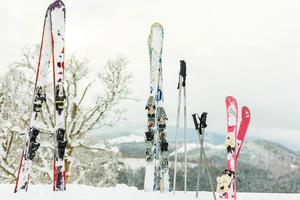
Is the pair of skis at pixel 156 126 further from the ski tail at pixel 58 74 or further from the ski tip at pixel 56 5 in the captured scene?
the ski tip at pixel 56 5

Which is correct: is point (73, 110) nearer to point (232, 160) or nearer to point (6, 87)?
point (6, 87)

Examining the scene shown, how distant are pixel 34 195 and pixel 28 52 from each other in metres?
11.3

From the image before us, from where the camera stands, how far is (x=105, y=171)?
58.3 ft

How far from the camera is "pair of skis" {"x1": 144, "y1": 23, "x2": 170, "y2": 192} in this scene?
7.84m

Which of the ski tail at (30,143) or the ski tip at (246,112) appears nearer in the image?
the ski tail at (30,143)

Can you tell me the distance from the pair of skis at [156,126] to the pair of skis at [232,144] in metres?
1.17

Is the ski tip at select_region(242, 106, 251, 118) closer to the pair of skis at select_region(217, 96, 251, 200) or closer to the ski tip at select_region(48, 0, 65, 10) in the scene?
the pair of skis at select_region(217, 96, 251, 200)

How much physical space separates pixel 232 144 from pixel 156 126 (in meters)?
1.36

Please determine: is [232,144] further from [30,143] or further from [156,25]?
[30,143]

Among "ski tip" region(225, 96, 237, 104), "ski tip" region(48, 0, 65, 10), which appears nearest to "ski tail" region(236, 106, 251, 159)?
"ski tip" region(225, 96, 237, 104)

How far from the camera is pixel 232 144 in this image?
7355mm

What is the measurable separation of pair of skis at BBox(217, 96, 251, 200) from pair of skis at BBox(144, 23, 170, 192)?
117cm

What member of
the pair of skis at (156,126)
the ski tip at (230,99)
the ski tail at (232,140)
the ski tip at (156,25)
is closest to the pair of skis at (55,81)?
the pair of skis at (156,126)

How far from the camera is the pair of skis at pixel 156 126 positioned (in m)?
7.84
